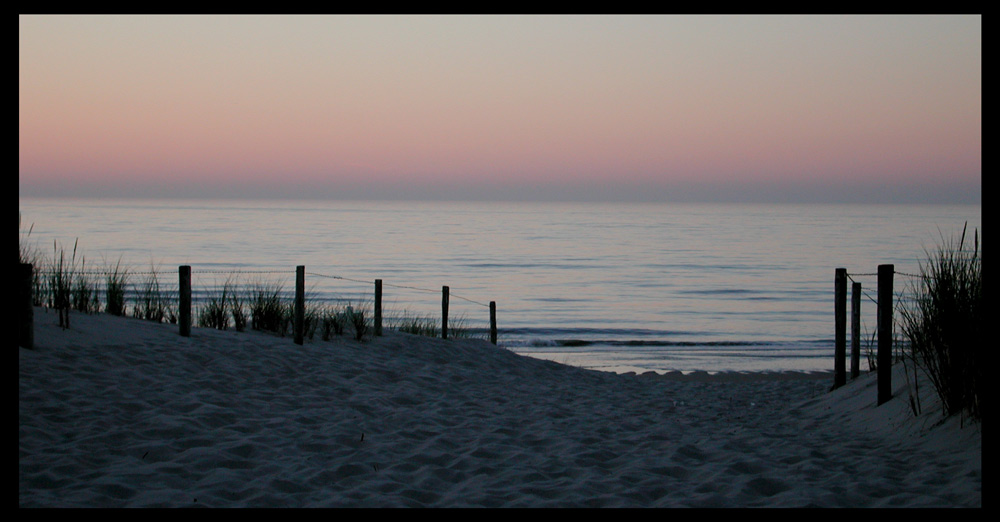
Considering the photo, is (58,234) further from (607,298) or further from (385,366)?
(385,366)

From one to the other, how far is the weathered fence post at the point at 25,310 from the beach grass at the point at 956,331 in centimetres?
765

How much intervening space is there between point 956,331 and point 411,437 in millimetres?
4064

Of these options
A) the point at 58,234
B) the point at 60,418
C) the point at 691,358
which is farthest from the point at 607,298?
the point at 58,234

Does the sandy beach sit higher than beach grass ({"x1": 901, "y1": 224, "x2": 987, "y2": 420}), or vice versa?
beach grass ({"x1": 901, "y1": 224, "x2": 987, "y2": 420})

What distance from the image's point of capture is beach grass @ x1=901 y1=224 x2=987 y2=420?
543 centimetres

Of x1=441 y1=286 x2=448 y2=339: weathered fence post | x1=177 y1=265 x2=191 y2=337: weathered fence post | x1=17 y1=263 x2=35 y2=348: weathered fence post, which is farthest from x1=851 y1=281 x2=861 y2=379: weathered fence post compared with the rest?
x1=17 y1=263 x2=35 y2=348: weathered fence post

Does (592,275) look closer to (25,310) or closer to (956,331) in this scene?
(25,310)

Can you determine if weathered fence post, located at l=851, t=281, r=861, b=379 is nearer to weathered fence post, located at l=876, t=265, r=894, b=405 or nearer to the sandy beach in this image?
the sandy beach

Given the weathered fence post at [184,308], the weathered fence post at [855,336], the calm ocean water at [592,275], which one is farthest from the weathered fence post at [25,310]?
the weathered fence post at [855,336]

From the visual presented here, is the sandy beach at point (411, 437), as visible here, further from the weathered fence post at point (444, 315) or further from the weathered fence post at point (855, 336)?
the weathered fence post at point (444, 315)

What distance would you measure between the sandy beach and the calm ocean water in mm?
3895

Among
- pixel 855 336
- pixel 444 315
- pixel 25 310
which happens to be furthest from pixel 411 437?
pixel 444 315

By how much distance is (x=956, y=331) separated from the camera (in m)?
5.62

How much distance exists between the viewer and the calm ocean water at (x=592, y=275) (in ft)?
60.2
